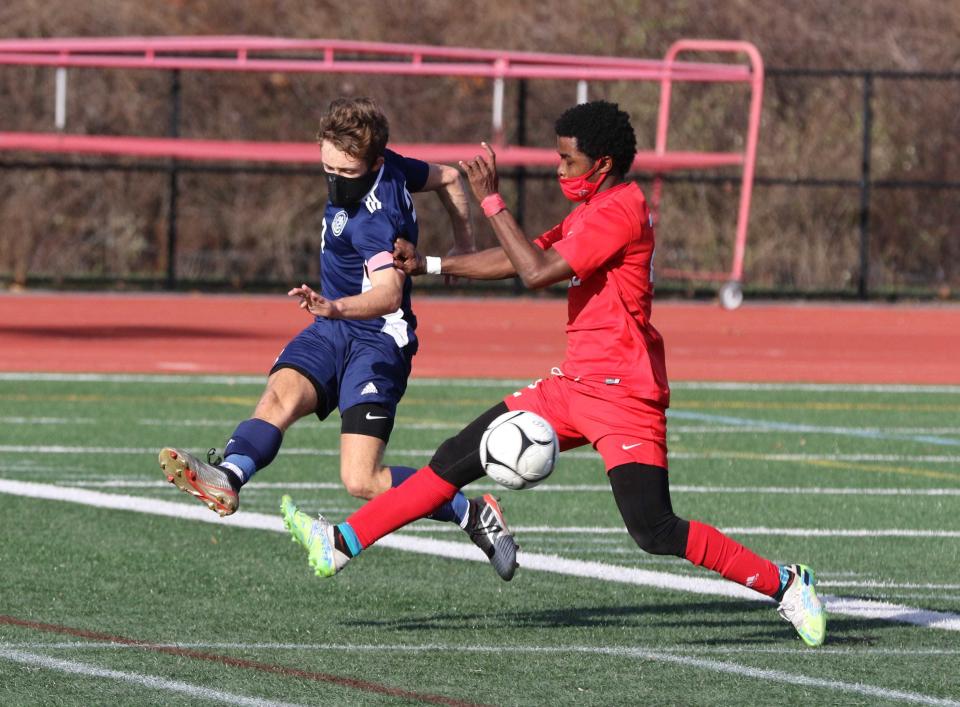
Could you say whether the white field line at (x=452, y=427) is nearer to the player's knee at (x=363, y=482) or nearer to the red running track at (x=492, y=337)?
the red running track at (x=492, y=337)

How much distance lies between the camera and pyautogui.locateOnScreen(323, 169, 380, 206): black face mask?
802 cm

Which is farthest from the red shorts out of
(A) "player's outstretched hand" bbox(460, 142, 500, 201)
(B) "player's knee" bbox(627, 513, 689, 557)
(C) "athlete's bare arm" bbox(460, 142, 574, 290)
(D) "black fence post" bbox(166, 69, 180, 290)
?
(D) "black fence post" bbox(166, 69, 180, 290)

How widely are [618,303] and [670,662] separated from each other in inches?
49.7

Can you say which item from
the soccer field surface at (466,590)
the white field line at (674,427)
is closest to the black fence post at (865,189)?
the white field line at (674,427)

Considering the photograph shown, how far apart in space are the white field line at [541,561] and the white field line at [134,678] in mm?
2685

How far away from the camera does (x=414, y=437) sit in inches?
540

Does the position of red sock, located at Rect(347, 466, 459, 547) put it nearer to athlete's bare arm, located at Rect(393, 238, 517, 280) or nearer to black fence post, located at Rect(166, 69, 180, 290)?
athlete's bare arm, located at Rect(393, 238, 517, 280)

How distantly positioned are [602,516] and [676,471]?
1955mm

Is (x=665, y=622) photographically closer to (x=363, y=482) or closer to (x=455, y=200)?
(x=363, y=482)

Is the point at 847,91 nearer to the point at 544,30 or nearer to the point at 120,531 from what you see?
the point at 544,30

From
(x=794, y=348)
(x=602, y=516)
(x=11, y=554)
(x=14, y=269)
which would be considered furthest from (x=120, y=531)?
(x=14, y=269)

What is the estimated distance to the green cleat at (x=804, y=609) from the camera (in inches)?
277

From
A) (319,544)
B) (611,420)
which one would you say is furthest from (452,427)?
(611,420)

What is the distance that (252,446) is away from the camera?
7738 millimetres
